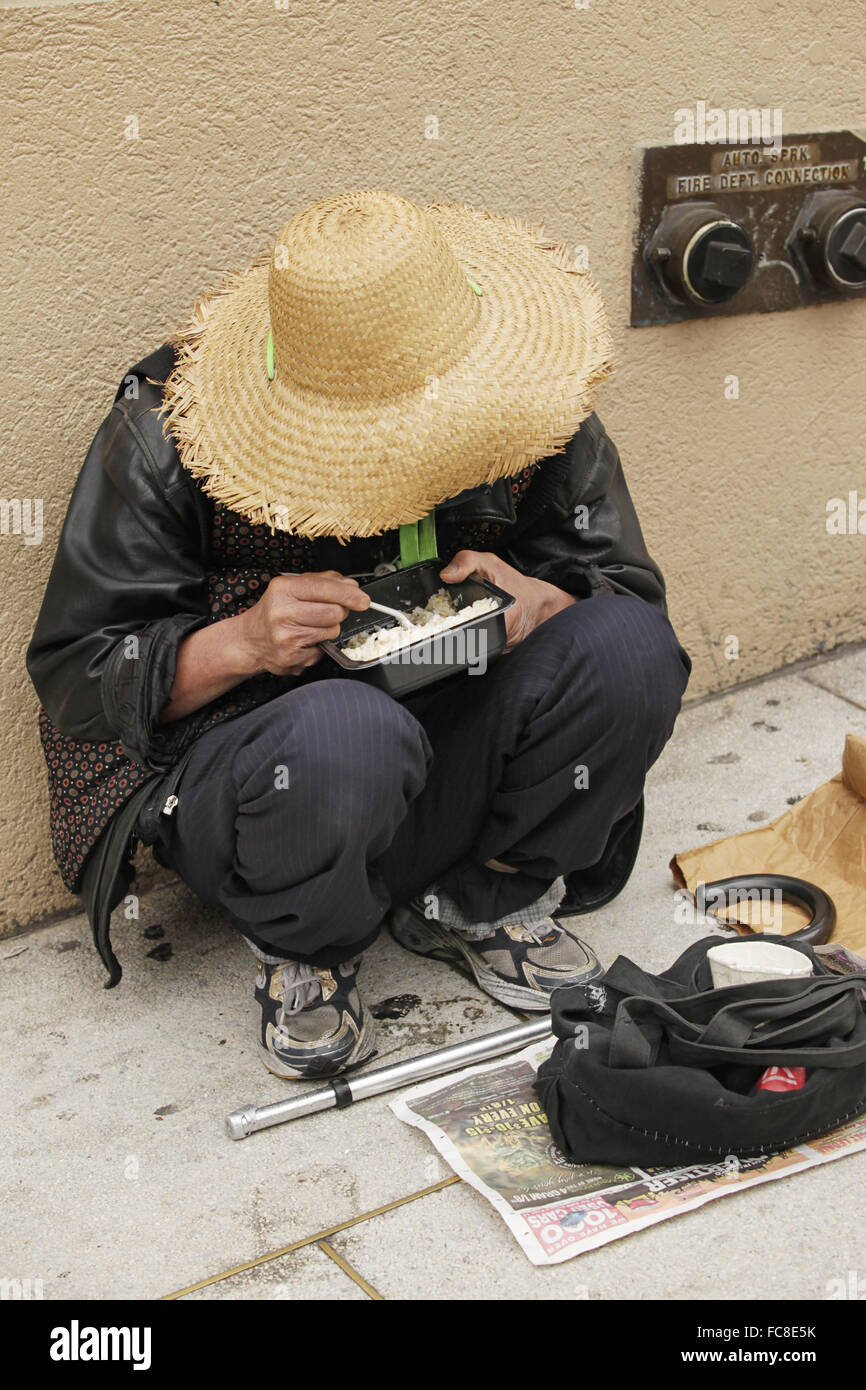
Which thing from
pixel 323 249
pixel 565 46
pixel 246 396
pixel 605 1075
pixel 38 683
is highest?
pixel 565 46

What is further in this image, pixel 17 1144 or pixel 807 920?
pixel 807 920

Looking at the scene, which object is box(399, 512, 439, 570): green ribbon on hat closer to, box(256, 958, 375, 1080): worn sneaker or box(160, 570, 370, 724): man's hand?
box(160, 570, 370, 724): man's hand

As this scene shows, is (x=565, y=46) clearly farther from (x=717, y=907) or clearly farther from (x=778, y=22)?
(x=717, y=907)

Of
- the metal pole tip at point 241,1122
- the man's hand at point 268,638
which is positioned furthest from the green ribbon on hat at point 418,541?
the metal pole tip at point 241,1122

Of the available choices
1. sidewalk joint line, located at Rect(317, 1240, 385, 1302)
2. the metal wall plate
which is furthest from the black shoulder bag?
the metal wall plate

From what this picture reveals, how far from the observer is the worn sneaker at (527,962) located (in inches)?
87.5

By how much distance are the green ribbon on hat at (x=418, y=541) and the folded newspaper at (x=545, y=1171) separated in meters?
0.77

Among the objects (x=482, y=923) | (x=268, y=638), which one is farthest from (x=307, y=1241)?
(x=268, y=638)

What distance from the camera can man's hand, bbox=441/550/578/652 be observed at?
2.05m

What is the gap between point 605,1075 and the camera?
1775 millimetres

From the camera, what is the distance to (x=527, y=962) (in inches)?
88.4

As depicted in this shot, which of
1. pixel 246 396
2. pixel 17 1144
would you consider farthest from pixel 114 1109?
pixel 246 396

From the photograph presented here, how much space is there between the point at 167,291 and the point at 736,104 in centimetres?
125
